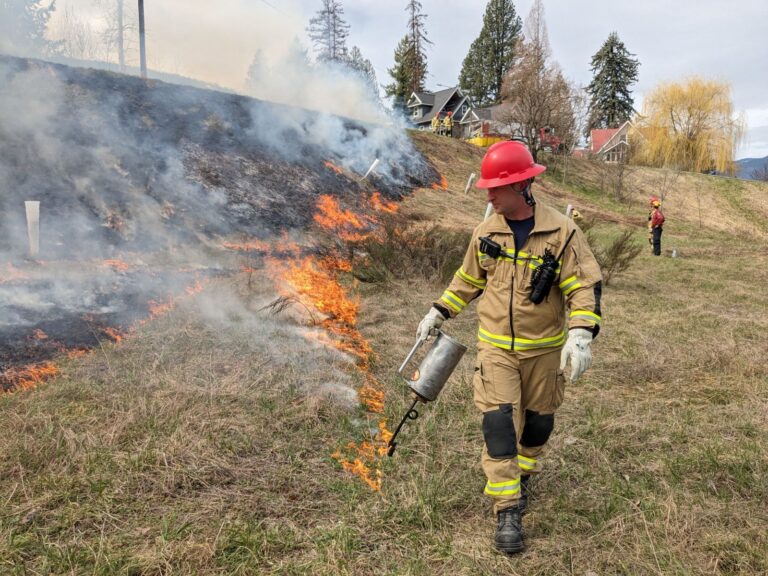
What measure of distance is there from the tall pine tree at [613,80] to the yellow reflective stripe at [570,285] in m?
50.7

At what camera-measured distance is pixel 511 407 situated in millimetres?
2479

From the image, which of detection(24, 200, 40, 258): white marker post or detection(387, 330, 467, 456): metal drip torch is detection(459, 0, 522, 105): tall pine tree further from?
detection(387, 330, 467, 456): metal drip torch

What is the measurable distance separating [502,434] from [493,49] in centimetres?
5728

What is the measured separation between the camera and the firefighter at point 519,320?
243 cm

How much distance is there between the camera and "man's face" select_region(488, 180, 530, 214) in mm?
2506

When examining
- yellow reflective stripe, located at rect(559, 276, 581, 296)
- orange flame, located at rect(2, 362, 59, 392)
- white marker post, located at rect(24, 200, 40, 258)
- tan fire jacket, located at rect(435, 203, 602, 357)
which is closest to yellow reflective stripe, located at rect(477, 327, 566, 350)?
tan fire jacket, located at rect(435, 203, 602, 357)

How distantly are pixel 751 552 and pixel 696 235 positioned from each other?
69.6 feet

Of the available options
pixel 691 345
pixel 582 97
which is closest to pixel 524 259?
pixel 691 345

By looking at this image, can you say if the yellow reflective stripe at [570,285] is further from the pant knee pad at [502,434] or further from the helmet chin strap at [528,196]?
the pant knee pad at [502,434]

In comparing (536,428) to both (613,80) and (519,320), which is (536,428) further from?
(613,80)

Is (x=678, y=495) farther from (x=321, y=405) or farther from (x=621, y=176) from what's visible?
(x=621, y=176)

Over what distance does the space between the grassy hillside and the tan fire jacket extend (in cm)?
93

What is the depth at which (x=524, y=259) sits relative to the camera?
2480 millimetres

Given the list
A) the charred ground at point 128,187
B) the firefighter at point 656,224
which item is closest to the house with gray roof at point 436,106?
the charred ground at point 128,187
